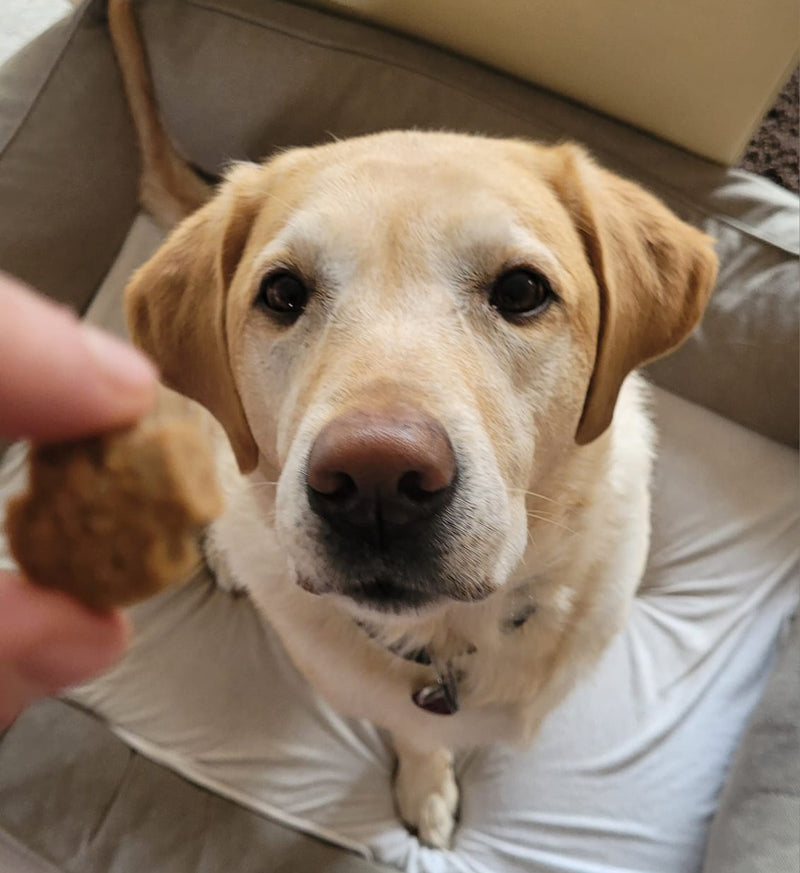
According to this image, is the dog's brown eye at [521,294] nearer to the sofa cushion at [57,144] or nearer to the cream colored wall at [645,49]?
the cream colored wall at [645,49]

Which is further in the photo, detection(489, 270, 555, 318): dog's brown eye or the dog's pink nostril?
detection(489, 270, 555, 318): dog's brown eye

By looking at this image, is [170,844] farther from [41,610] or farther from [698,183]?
[698,183]

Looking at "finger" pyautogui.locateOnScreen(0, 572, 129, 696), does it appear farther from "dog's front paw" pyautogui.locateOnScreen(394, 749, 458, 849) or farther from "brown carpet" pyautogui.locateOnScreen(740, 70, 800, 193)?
"brown carpet" pyautogui.locateOnScreen(740, 70, 800, 193)

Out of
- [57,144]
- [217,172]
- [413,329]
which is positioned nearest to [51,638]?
[413,329]

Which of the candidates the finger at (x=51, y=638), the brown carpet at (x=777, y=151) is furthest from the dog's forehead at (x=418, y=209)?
the brown carpet at (x=777, y=151)

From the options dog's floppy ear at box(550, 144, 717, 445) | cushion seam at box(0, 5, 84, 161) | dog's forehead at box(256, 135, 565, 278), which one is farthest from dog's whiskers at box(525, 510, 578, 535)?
cushion seam at box(0, 5, 84, 161)

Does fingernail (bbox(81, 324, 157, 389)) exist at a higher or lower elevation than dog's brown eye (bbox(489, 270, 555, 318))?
higher

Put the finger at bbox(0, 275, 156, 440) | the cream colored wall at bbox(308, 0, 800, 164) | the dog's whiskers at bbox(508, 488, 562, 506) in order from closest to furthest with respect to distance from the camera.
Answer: the finger at bbox(0, 275, 156, 440), the dog's whiskers at bbox(508, 488, 562, 506), the cream colored wall at bbox(308, 0, 800, 164)

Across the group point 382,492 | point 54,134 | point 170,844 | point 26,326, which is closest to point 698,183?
point 382,492

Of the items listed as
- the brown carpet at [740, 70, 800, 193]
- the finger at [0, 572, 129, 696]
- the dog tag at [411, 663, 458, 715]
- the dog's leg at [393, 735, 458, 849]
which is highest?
the brown carpet at [740, 70, 800, 193]
